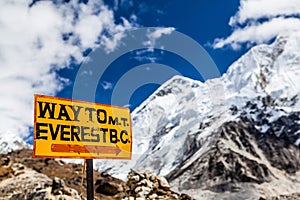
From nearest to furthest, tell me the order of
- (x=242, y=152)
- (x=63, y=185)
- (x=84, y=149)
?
(x=84, y=149), (x=63, y=185), (x=242, y=152)

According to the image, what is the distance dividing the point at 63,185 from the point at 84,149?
10237 mm

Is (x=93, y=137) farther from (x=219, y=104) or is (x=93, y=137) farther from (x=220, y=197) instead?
(x=219, y=104)

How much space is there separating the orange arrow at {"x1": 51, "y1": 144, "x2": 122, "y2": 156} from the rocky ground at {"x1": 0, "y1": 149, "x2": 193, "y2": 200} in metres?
1.08

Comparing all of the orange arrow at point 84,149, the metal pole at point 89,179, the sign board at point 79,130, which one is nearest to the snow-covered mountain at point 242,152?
the sign board at point 79,130

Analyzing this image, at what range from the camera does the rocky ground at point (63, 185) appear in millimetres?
14203

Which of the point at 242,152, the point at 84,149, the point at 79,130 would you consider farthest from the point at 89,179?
the point at 242,152

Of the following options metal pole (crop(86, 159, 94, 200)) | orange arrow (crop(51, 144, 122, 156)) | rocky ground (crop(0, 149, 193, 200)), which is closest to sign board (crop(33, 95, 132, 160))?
orange arrow (crop(51, 144, 122, 156))

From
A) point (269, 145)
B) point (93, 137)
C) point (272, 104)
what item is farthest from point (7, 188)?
point (272, 104)

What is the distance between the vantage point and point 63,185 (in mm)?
18656

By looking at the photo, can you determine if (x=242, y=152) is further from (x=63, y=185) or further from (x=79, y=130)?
(x=79, y=130)

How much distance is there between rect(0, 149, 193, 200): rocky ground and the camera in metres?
14.2

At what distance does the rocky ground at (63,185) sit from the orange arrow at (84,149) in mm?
1077

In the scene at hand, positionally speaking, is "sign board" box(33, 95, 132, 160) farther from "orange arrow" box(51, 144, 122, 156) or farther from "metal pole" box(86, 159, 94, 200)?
"metal pole" box(86, 159, 94, 200)

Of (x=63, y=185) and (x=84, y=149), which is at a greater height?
(x=63, y=185)
